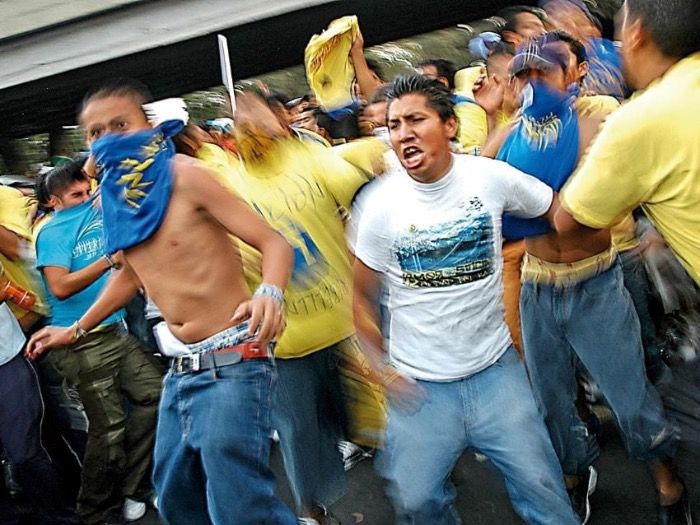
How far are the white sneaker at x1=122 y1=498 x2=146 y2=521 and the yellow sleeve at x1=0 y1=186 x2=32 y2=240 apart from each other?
1447 mm

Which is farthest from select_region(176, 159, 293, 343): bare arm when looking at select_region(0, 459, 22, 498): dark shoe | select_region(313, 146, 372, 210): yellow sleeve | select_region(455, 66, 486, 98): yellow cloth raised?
select_region(455, 66, 486, 98): yellow cloth raised

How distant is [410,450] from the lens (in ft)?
8.96

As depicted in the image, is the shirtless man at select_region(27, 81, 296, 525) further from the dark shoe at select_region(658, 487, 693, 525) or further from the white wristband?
the dark shoe at select_region(658, 487, 693, 525)

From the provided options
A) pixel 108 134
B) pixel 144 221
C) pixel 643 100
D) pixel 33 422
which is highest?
pixel 643 100

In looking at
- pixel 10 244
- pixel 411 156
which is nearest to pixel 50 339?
pixel 10 244

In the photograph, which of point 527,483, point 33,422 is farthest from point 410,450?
point 33,422

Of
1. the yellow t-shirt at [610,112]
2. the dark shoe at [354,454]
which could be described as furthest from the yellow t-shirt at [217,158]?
the dark shoe at [354,454]

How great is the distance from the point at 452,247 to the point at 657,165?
772mm

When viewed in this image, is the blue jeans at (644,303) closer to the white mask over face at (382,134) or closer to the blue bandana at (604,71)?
the blue bandana at (604,71)

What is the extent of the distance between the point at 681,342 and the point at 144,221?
166 centimetres

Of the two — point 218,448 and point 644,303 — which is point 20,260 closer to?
point 218,448

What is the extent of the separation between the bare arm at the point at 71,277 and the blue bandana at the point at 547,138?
1849 millimetres

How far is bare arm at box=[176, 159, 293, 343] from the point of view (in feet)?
8.26

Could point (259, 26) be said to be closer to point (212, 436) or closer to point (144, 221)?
point (144, 221)
